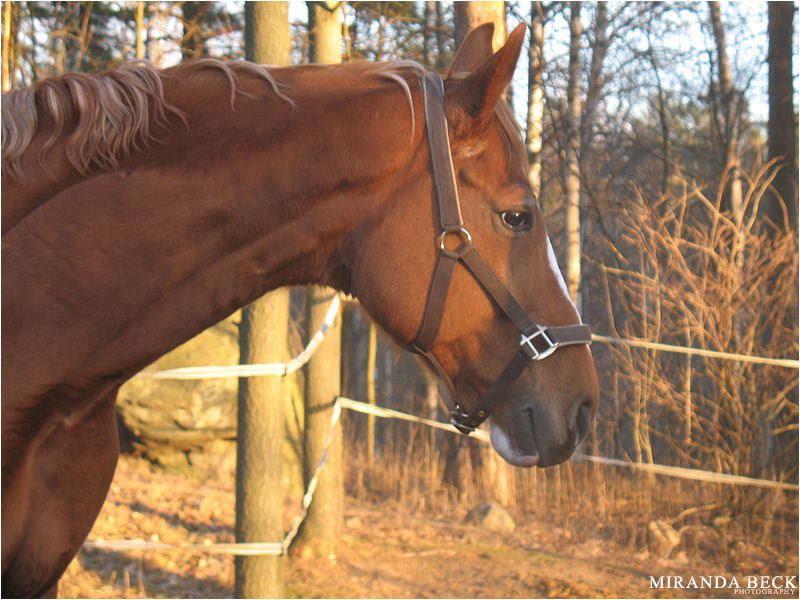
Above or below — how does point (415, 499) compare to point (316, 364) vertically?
below

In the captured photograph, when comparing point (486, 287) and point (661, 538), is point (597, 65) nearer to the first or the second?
point (661, 538)

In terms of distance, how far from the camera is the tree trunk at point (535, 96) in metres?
7.89

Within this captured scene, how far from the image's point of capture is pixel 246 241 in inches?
67.8

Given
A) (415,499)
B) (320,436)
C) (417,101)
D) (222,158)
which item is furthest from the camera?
(415,499)

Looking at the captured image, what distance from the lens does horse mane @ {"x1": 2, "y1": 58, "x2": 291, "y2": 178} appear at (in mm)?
1580

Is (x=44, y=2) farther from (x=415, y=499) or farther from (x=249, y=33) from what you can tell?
(x=415, y=499)

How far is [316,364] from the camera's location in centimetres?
503

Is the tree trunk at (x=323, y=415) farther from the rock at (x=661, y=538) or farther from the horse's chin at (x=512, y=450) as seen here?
the horse's chin at (x=512, y=450)

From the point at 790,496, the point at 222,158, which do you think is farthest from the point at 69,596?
the point at 790,496

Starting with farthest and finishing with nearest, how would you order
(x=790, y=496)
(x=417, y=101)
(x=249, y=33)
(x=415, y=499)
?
(x=415, y=499)
(x=790, y=496)
(x=249, y=33)
(x=417, y=101)

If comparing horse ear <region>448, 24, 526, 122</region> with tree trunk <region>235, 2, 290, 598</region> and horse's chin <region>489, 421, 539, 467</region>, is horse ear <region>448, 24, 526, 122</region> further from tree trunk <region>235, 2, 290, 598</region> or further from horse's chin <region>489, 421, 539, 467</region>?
tree trunk <region>235, 2, 290, 598</region>

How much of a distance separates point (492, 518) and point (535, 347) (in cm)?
440

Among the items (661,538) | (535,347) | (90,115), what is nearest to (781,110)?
(661,538)

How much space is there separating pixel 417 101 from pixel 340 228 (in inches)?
15.0
